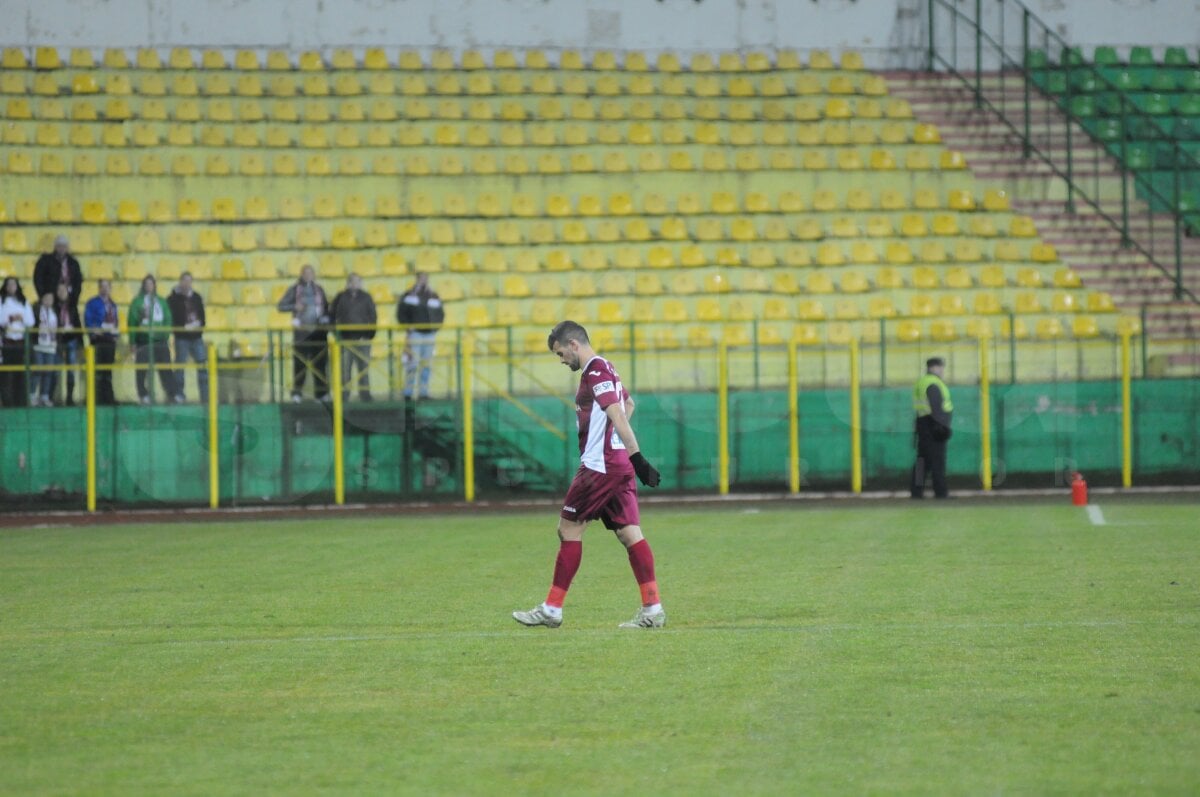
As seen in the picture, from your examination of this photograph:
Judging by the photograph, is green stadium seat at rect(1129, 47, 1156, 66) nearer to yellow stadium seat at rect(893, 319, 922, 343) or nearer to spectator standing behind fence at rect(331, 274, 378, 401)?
yellow stadium seat at rect(893, 319, 922, 343)

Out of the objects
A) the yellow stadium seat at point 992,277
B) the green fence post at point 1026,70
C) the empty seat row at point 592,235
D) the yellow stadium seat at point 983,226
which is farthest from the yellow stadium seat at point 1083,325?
the green fence post at point 1026,70

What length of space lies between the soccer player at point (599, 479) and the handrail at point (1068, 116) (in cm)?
1866

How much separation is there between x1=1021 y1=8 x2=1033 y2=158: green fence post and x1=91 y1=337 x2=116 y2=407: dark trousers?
15.7m

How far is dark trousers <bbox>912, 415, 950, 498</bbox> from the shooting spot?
22.4 meters

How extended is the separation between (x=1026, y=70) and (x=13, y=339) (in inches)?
669

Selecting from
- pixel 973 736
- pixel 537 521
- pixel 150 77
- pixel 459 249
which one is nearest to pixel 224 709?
pixel 973 736

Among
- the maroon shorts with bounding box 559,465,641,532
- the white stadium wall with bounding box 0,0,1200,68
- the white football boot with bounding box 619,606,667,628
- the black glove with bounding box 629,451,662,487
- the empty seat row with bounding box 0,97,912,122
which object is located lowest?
the white football boot with bounding box 619,606,667,628

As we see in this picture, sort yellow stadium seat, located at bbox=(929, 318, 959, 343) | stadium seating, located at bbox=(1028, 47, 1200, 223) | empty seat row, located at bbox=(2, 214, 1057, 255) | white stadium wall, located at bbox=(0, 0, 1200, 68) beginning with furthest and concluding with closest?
white stadium wall, located at bbox=(0, 0, 1200, 68)
stadium seating, located at bbox=(1028, 47, 1200, 223)
empty seat row, located at bbox=(2, 214, 1057, 255)
yellow stadium seat, located at bbox=(929, 318, 959, 343)

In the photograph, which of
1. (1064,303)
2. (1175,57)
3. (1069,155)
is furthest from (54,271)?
(1175,57)

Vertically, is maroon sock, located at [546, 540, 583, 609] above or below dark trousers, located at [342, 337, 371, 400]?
below

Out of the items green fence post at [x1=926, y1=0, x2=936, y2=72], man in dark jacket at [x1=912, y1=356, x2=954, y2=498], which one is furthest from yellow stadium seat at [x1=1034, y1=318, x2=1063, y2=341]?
green fence post at [x1=926, y1=0, x2=936, y2=72]

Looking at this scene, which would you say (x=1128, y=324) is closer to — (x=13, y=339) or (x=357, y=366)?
(x=357, y=366)

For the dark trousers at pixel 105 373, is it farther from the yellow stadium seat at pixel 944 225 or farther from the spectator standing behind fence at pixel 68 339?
the yellow stadium seat at pixel 944 225

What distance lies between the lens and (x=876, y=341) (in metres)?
23.5
